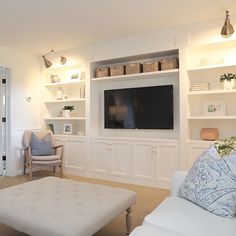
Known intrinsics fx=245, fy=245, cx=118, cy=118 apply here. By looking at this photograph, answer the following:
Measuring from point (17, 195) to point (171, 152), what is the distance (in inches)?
90.9

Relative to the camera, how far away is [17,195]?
7.27ft

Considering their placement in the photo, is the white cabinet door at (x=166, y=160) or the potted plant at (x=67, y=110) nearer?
the white cabinet door at (x=166, y=160)

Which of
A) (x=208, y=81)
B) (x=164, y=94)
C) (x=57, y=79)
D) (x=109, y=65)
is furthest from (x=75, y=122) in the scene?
(x=208, y=81)

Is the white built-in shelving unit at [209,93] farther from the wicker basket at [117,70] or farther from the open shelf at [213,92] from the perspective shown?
the wicker basket at [117,70]

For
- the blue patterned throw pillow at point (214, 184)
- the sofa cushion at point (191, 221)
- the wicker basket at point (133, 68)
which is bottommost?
the sofa cushion at point (191, 221)

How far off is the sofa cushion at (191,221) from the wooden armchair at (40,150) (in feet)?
9.73

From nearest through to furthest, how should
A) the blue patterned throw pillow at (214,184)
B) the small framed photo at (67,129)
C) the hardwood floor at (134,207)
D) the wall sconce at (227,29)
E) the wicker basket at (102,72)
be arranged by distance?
the blue patterned throw pillow at (214,184) < the hardwood floor at (134,207) < the wall sconce at (227,29) < the wicker basket at (102,72) < the small framed photo at (67,129)

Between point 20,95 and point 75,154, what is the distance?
1551 mm

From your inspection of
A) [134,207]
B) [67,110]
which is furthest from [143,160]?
[67,110]

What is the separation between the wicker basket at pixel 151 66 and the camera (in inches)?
153

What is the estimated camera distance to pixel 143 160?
156 inches

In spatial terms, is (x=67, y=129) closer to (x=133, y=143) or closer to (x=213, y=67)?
(x=133, y=143)

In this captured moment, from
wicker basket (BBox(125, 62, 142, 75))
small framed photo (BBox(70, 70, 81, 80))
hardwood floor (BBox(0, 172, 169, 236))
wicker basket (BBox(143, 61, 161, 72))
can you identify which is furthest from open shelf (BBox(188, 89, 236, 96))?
small framed photo (BBox(70, 70, 81, 80))

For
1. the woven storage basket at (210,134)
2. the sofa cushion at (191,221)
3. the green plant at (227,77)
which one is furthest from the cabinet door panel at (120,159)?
the sofa cushion at (191,221)
